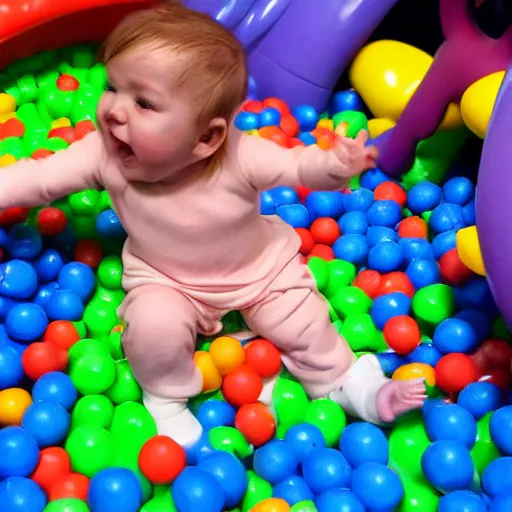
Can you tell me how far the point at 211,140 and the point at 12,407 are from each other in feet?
1.48

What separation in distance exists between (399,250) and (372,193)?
22 cm

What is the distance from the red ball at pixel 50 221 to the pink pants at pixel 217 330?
256 millimetres

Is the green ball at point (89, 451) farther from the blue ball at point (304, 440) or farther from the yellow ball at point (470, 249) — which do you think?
the yellow ball at point (470, 249)

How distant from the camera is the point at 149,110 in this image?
942mm

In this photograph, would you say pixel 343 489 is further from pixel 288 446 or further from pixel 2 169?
pixel 2 169

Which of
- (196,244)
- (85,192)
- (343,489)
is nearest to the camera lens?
(343,489)

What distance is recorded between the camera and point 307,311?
3.71 ft

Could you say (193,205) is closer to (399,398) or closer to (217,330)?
(217,330)

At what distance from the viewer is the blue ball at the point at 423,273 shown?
1.31 m

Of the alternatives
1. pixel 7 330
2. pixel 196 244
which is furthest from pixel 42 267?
pixel 196 244

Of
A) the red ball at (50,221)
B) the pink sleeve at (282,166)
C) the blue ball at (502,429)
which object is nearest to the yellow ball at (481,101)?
the pink sleeve at (282,166)

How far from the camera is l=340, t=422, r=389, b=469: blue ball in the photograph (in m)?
1.02

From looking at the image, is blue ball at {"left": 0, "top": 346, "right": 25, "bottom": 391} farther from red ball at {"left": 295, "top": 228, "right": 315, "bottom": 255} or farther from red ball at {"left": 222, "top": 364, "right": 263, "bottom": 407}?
red ball at {"left": 295, "top": 228, "right": 315, "bottom": 255}

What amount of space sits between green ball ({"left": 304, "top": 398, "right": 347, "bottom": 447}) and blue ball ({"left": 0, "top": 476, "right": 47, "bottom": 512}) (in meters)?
0.37
